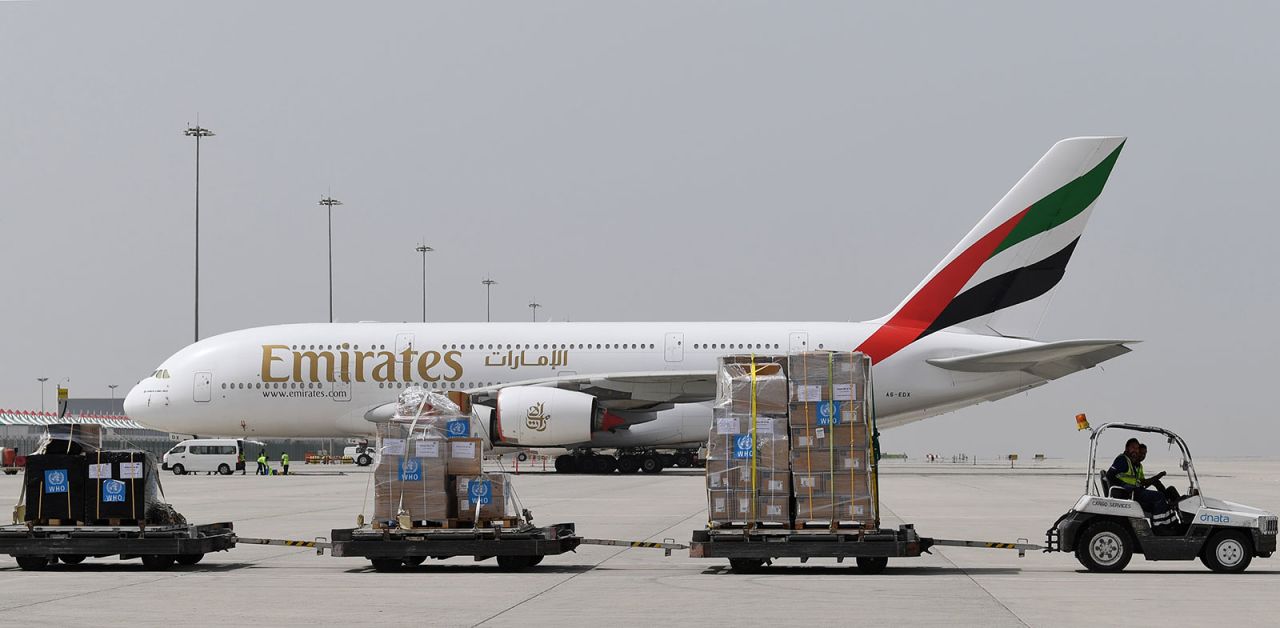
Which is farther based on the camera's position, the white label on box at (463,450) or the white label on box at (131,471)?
the white label on box at (463,450)

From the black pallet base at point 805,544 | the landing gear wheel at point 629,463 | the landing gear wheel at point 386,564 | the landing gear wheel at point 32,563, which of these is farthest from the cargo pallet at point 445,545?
the landing gear wheel at point 629,463

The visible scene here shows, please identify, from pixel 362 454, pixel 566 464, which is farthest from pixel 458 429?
pixel 362 454

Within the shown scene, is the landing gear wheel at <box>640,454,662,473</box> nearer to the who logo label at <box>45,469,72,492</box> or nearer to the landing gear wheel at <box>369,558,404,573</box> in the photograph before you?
the landing gear wheel at <box>369,558,404,573</box>

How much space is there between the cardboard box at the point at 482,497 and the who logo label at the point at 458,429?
537 millimetres

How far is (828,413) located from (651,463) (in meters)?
30.4

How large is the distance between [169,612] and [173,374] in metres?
35.6

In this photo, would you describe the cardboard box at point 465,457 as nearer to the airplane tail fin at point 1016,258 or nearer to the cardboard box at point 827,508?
the cardboard box at point 827,508

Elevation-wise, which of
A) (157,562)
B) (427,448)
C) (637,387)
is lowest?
(157,562)

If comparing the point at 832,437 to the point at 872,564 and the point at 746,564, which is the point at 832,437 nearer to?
the point at 872,564

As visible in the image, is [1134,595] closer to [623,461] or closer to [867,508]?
[867,508]

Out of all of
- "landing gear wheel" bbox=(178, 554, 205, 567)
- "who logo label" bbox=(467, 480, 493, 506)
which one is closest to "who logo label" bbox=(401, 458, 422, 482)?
"who logo label" bbox=(467, 480, 493, 506)

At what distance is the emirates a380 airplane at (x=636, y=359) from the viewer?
41.8 m

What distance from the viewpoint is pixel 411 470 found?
1662 centimetres

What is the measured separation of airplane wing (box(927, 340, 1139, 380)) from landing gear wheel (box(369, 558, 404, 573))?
2619cm
